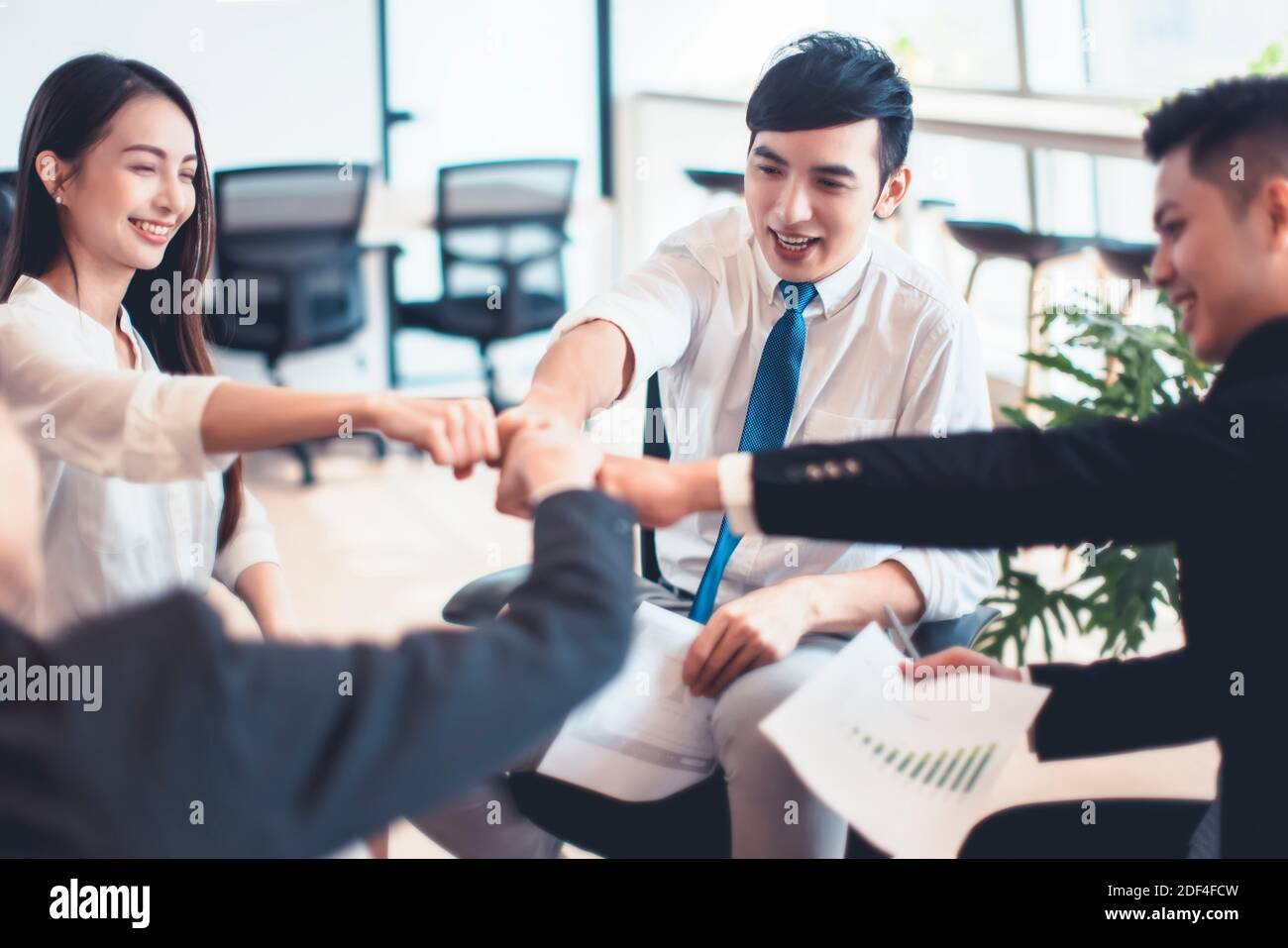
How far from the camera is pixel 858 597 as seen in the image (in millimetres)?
1565

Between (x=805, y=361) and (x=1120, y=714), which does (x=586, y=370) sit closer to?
(x=805, y=361)

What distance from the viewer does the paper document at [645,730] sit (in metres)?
1.45

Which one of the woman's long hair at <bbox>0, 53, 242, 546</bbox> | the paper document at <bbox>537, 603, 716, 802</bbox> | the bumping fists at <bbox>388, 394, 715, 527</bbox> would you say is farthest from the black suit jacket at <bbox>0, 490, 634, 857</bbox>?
the woman's long hair at <bbox>0, 53, 242, 546</bbox>

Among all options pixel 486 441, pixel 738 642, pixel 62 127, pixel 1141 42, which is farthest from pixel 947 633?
pixel 1141 42

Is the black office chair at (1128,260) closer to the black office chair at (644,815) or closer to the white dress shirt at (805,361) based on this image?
the white dress shirt at (805,361)

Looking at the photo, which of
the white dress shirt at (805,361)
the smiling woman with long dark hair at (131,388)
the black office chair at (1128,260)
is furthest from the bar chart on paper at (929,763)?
the black office chair at (1128,260)

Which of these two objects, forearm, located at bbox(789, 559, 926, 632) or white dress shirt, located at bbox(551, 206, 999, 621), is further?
white dress shirt, located at bbox(551, 206, 999, 621)

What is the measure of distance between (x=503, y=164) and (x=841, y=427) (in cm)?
360

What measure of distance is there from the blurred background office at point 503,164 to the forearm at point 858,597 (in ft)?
6.22

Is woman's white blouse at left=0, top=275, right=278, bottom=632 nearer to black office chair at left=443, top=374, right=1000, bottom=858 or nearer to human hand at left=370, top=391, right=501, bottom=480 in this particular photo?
human hand at left=370, top=391, right=501, bottom=480

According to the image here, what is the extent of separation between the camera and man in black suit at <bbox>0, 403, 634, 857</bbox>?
69 cm

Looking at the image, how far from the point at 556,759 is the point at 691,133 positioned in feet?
18.2

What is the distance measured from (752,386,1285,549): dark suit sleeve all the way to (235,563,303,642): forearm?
69 centimetres
